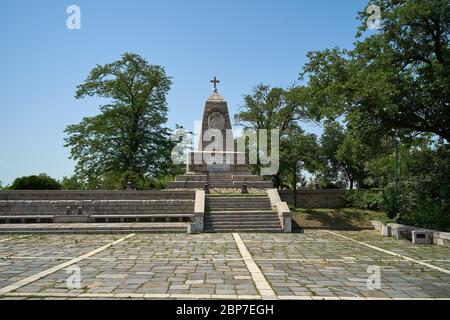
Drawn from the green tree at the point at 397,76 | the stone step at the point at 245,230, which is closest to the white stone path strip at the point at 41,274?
the stone step at the point at 245,230

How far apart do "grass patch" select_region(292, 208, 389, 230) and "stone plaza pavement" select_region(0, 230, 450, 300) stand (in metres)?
6.67

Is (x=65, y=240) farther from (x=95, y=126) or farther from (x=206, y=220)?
(x=95, y=126)

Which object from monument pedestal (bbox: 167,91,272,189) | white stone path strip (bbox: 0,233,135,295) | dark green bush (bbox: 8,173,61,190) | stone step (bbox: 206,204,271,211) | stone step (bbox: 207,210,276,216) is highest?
monument pedestal (bbox: 167,91,272,189)

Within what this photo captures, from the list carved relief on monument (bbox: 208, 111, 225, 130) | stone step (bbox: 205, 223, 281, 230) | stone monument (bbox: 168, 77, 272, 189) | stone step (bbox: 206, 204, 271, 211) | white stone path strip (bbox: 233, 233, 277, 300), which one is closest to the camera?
white stone path strip (bbox: 233, 233, 277, 300)

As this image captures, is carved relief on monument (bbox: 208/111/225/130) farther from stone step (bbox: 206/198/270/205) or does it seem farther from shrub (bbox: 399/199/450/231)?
shrub (bbox: 399/199/450/231)

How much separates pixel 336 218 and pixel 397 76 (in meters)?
9.17

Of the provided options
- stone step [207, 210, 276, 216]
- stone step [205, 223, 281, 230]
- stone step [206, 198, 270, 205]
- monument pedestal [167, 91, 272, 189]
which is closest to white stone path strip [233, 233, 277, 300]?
stone step [205, 223, 281, 230]

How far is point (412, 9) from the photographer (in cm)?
1532

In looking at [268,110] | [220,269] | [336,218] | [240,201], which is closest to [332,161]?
[268,110]

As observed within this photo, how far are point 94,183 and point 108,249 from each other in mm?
21771

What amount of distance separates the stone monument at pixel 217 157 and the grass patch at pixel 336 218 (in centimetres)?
460

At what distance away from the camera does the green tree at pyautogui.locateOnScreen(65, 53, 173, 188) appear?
31.5 meters
